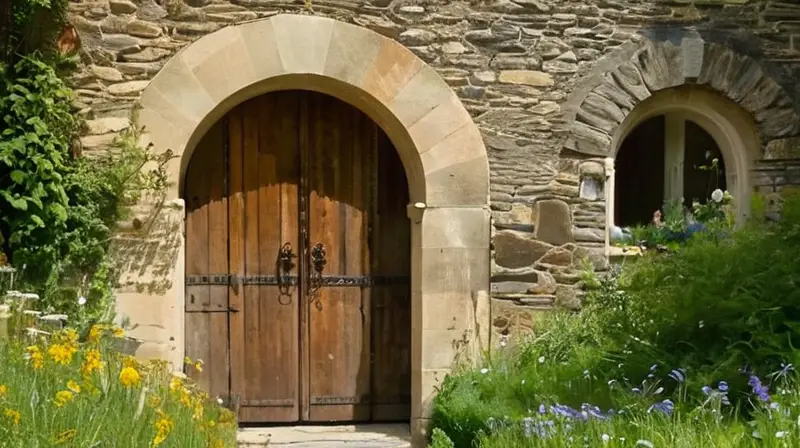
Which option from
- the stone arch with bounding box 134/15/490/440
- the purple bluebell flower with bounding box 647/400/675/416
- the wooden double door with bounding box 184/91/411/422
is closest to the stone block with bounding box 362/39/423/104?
the stone arch with bounding box 134/15/490/440

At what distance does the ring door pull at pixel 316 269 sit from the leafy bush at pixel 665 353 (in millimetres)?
1128

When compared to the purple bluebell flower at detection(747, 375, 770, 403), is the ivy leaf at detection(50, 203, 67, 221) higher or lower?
higher

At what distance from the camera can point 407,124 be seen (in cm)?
552

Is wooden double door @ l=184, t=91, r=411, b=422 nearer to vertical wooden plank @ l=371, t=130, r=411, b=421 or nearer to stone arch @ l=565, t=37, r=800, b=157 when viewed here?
vertical wooden plank @ l=371, t=130, r=411, b=421

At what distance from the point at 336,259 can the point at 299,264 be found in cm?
26

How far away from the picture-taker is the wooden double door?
5809 mm

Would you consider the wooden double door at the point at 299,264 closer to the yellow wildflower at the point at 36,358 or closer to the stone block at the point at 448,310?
the stone block at the point at 448,310

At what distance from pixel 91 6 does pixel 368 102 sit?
1.81 metres

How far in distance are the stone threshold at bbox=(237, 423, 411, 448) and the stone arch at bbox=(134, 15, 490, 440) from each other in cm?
25

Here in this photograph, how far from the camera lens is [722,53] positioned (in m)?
5.82

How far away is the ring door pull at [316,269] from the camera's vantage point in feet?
19.3

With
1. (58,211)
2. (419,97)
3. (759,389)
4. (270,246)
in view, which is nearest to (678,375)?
(759,389)

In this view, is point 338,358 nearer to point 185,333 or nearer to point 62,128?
point 185,333

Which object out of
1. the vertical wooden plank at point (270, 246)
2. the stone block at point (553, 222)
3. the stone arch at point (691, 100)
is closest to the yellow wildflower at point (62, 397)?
the vertical wooden plank at point (270, 246)
